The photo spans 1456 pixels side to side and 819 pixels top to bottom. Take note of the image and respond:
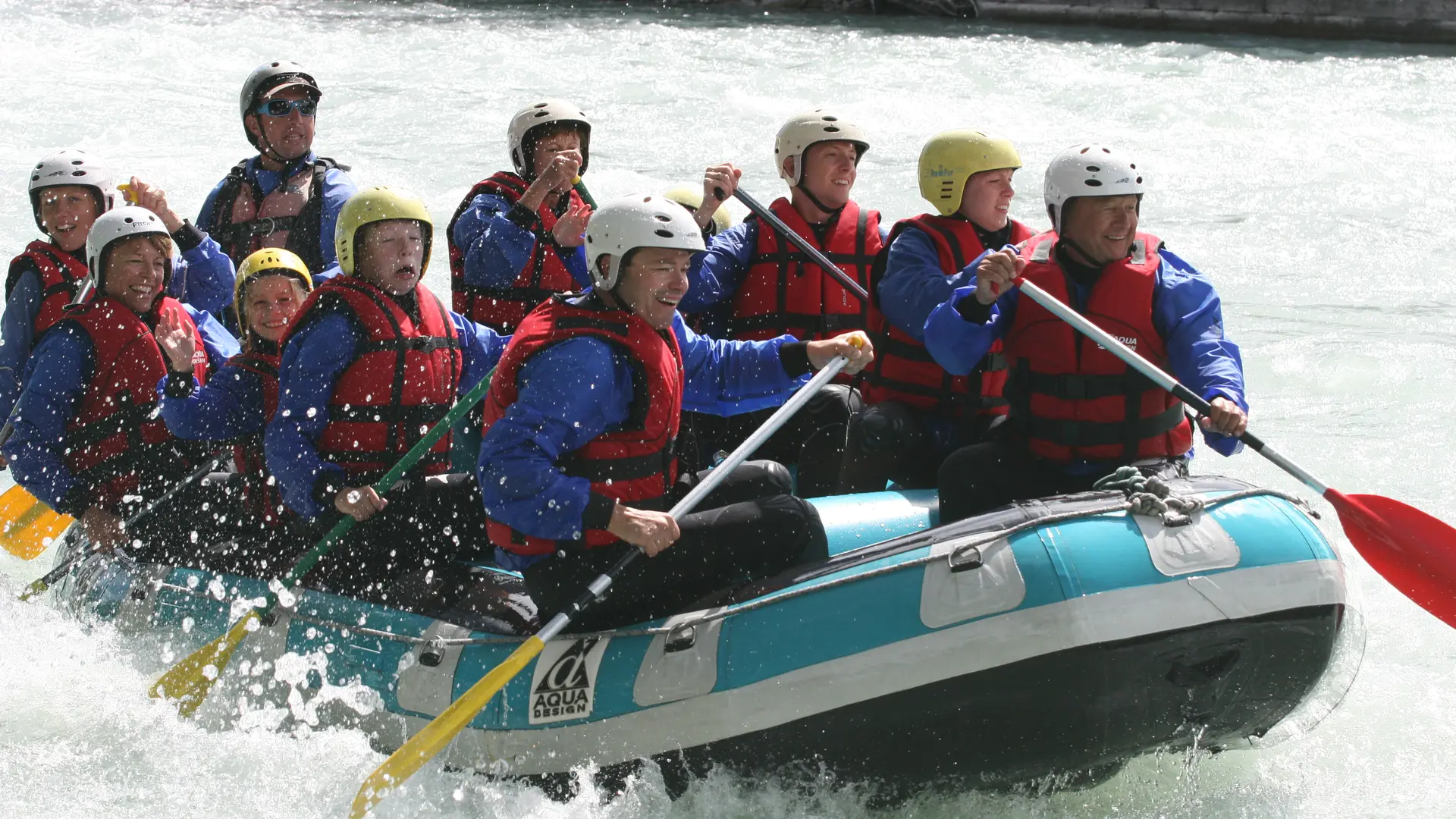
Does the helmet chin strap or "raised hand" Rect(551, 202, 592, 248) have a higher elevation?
the helmet chin strap

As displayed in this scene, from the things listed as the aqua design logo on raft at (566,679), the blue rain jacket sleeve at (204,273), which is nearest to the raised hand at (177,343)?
the blue rain jacket sleeve at (204,273)

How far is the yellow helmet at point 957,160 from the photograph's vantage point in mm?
4469

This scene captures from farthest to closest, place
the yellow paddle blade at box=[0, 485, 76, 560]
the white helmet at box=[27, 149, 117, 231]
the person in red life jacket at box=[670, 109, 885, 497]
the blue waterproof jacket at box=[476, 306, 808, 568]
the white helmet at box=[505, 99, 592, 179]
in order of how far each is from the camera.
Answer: the yellow paddle blade at box=[0, 485, 76, 560], the white helmet at box=[27, 149, 117, 231], the white helmet at box=[505, 99, 592, 179], the person in red life jacket at box=[670, 109, 885, 497], the blue waterproof jacket at box=[476, 306, 808, 568]

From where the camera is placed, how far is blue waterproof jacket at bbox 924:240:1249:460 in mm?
3877

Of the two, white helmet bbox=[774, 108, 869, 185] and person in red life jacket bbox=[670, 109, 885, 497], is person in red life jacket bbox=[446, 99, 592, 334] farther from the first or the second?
white helmet bbox=[774, 108, 869, 185]

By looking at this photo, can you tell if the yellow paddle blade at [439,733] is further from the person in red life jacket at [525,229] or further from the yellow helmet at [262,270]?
the person in red life jacket at [525,229]

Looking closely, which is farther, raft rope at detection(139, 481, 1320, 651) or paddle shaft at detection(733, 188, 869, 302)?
paddle shaft at detection(733, 188, 869, 302)

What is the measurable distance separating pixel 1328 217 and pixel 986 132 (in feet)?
27.2

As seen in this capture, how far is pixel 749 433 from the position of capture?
16.7ft

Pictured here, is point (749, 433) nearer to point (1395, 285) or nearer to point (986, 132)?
point (986, 132)

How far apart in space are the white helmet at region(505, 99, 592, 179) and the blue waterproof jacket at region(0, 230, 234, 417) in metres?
1.16

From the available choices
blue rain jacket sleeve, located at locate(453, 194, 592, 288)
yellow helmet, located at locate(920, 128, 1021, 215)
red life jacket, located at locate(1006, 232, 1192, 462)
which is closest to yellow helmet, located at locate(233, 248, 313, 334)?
blue rain jacket sleeve, located at locate(453, 194, 592, 288)

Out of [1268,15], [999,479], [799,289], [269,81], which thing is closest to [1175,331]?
[999,479]

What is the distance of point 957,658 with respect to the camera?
11.6 feet
